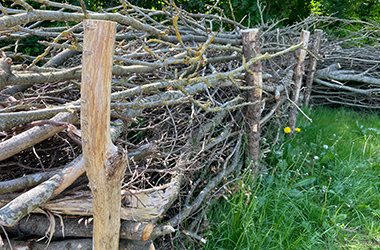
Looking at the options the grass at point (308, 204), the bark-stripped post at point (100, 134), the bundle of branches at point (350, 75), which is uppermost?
the bark-stripped post at point (100, 134)

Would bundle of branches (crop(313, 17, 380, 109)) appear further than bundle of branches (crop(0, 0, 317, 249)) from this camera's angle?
Yes

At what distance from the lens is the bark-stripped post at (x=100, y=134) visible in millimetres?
1019

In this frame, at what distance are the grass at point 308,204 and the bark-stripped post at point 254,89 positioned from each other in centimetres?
32

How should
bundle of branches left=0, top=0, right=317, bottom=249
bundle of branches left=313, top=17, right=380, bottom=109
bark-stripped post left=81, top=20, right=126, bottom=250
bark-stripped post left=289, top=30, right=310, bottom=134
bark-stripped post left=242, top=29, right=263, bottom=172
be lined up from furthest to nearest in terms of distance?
bundle of branches left=313, top=17, right=380, bottom=109, bark-stripped post left=289, top=30, right=310, bottom=134, bark-stripped post left=242, top=29, right=263, bottom=172, bundle of branches left=0, top=0, right=317, bottom=249, bark-stripped post left=81, top=20, right=126, bottom=250

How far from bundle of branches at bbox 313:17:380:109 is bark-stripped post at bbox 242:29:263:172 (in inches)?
102

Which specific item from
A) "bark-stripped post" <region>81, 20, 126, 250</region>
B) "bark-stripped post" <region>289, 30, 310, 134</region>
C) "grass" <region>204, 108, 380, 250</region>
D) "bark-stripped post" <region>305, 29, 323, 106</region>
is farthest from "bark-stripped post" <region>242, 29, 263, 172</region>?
"bark-stripped post" <region>305, 29, 323, 106</region>

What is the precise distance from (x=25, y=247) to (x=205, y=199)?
4.23 ft

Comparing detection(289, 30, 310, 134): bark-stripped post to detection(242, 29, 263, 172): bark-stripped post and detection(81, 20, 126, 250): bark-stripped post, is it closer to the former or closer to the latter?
detection(242, 29, 263, 172): bark-stripped post

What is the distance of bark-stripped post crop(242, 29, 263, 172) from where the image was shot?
2727mm

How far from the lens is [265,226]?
2430 millimetres

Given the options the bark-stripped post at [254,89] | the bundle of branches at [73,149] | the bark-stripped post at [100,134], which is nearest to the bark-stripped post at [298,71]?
the bark-stripped post at [254,89]

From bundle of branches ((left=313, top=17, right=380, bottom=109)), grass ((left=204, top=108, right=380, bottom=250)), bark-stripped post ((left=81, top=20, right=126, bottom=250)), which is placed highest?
bark-stripped post ((left=81, top=20, right=126, bottom=250))

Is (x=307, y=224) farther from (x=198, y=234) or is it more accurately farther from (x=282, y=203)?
(x=198, y=234)

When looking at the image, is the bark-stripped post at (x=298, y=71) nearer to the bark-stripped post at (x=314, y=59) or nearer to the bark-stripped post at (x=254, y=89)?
the bark-stripped post at (x=314, y=59)
